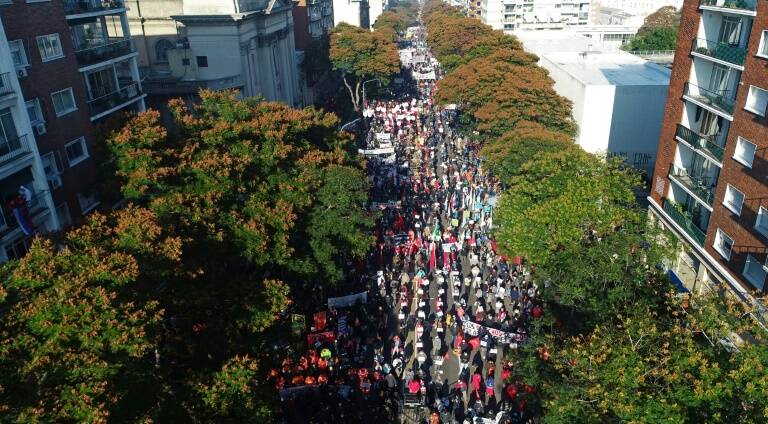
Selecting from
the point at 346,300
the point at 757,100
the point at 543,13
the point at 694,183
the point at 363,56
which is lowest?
the point at 346,300

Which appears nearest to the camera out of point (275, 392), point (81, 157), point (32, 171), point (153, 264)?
point (153, 264)

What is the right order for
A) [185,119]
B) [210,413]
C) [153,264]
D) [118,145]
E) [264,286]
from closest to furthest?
[210,413]
[153,264]
[264,286]
[118,145]
[185,119]

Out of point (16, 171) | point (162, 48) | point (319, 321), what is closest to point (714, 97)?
point (319, 321)

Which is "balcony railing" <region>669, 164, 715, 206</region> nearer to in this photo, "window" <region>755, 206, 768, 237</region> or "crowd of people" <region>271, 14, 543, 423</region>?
"window" <region>755, 206, 768, 237</region>

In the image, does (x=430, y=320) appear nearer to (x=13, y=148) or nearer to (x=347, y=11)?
(x=13, y=148)

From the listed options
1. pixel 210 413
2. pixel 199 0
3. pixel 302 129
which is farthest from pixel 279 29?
pixel 210 413

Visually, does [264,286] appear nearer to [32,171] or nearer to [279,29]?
[32,171]
